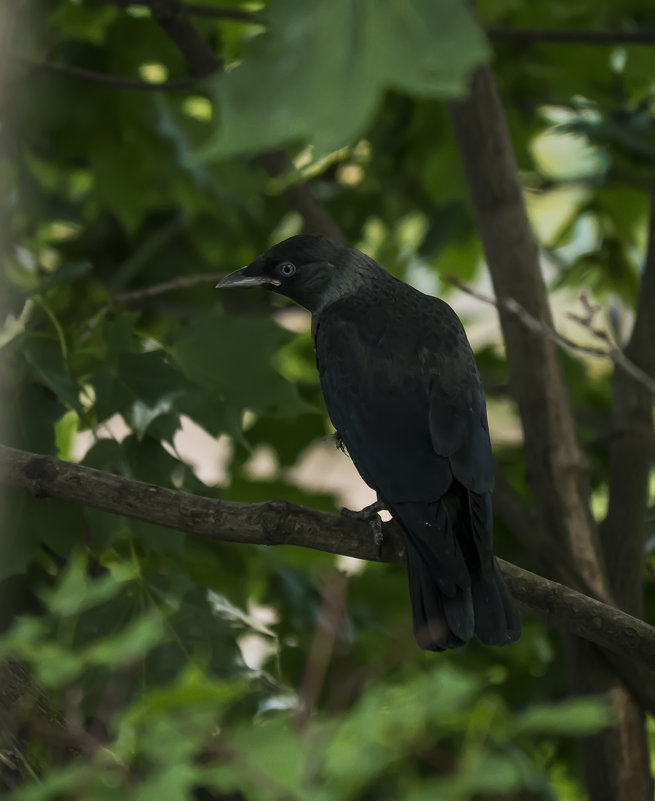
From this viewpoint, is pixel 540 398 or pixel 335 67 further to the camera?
pixel 540 398

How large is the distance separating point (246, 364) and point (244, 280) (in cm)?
68

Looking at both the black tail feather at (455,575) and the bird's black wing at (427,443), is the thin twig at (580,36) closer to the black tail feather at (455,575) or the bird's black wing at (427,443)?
the bird's black wing at (427,443)

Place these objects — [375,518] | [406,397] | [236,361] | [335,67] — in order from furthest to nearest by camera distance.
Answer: [236,361]
[406,397]
[375,518]
[335,67]

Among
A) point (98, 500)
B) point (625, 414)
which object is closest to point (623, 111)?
point (625, 414)

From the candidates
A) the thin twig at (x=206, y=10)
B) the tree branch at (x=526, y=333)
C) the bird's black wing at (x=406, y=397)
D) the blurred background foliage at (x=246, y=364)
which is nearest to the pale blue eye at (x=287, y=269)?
the blurred background foliage at (x=246, y=364)

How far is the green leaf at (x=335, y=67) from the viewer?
1.05 m

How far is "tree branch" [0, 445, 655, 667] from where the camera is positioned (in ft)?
7.11

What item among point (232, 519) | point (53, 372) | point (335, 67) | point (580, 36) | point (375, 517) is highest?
point (335, 67)

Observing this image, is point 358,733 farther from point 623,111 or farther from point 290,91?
point 623,111

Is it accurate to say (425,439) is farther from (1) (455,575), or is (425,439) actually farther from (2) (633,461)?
(2) (633,461)

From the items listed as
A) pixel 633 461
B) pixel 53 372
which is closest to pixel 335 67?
pixel 53 372

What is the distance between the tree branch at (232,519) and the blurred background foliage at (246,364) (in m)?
0.20

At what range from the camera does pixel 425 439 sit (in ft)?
9.12

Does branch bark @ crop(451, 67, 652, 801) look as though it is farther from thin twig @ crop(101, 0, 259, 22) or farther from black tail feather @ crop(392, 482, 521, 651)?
thin twig @ crop(101, 0, 259, 22)
